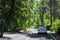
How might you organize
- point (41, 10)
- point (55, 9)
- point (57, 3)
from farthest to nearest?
point (41, 10) → point (55, 9) → point (57, 3)

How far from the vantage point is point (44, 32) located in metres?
39.0

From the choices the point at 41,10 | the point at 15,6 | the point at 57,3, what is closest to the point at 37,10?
the point at 41,10

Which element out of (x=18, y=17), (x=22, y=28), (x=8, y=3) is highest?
(x=8, y=3)

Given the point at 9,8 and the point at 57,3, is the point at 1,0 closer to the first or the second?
the point at 9,8

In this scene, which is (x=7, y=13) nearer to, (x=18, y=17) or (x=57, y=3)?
(x=18, y=17)

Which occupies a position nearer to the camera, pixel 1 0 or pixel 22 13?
pixel 1 0

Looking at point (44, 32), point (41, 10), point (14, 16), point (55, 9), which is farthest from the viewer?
point (41, 10)

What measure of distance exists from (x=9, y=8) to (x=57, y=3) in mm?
20019

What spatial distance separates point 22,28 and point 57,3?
16.2 metres

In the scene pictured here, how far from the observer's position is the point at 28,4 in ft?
176

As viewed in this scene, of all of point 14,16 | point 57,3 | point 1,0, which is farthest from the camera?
point 57,3

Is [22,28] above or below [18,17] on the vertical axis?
below

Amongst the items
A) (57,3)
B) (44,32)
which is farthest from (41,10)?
(44,32)

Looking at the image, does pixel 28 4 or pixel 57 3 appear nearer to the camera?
pixel 28 4
